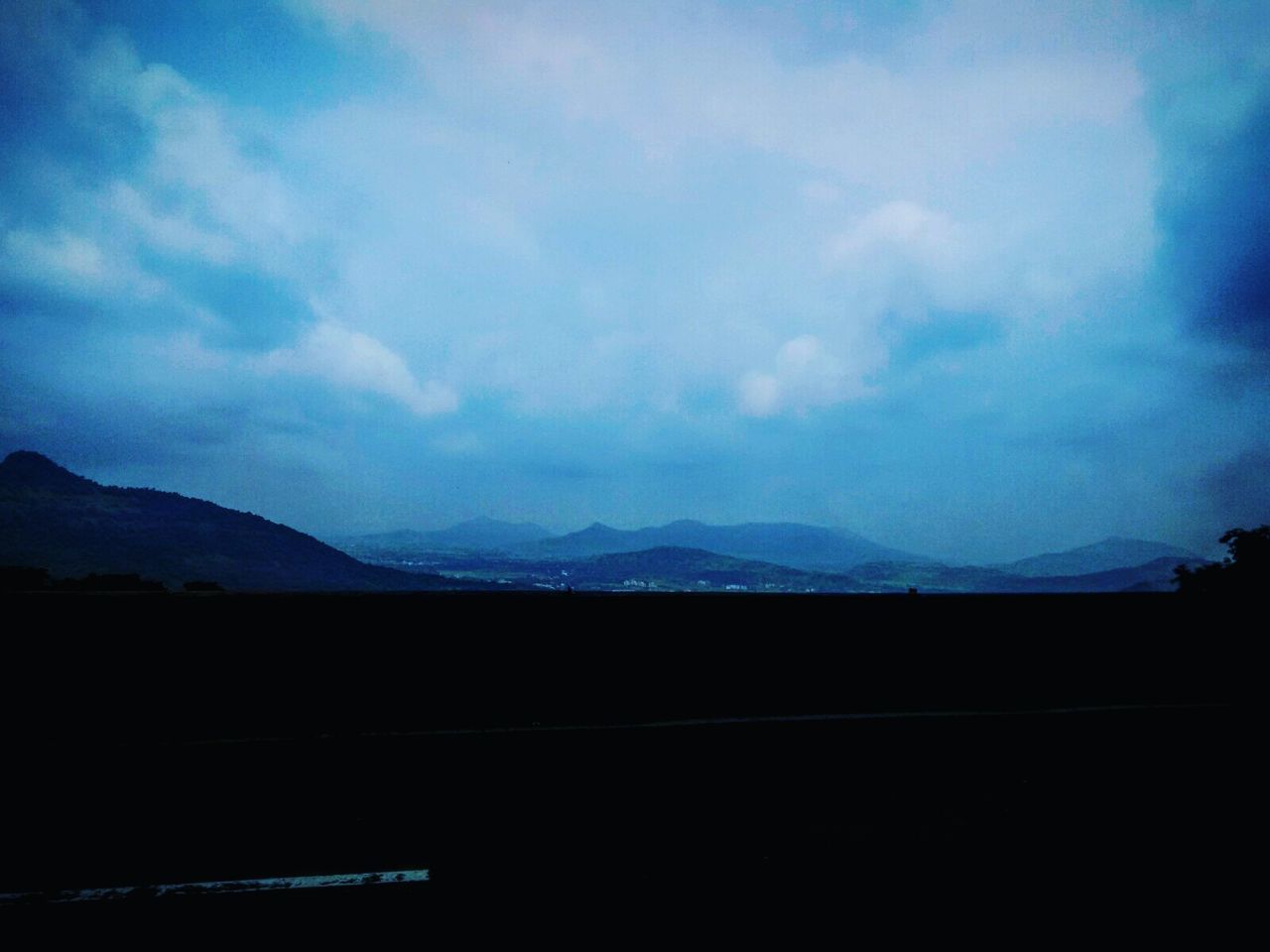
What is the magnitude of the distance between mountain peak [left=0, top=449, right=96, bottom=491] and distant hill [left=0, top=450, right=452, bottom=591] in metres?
0.63

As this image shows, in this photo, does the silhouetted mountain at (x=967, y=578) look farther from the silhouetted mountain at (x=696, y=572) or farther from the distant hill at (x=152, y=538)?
the distant hill at (x=152, y=538)

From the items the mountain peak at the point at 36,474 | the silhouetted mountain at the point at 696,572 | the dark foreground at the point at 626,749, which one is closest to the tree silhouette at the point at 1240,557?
the silhouetted mountain at the point at 696,572

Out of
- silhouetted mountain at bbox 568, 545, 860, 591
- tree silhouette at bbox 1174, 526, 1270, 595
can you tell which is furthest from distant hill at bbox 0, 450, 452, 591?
tree silhouette at bbox 1174, 526, 1270, 595

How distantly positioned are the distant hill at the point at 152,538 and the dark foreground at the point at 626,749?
4530 cm

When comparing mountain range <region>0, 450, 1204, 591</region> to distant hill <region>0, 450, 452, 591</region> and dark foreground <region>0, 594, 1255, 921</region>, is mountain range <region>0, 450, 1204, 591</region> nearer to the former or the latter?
distant hill <region>0, 450, 452, 591</region>

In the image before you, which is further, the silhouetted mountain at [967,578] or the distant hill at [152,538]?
the distant hill at [152,538]

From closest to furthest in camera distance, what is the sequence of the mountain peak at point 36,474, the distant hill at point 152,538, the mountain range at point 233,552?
the mountain range at point 233,552 → the distant hill at point 152,538 → the mountain peak at point 36,474

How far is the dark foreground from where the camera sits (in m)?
3.92

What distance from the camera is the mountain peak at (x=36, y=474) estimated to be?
8000 cm

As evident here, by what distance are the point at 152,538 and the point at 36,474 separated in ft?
120

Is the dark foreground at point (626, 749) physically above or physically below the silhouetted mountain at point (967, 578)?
below

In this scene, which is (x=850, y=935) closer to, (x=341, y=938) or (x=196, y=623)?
(x=341, y=938)

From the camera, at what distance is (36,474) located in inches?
3391

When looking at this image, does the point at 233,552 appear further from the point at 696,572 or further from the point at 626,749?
the point at 626,749
